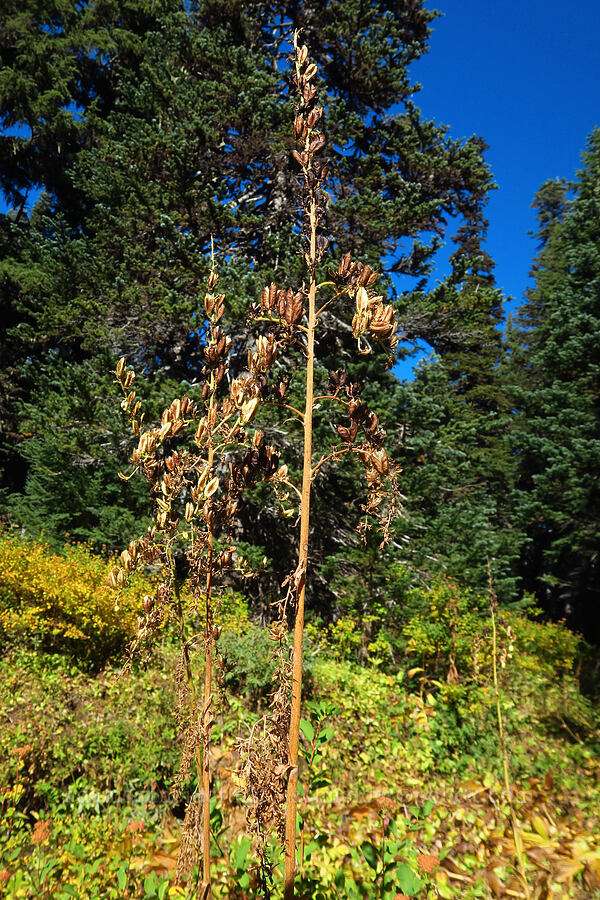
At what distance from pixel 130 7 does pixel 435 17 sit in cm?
733

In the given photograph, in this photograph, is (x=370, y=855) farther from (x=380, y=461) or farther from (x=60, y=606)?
(x=60, y=606)

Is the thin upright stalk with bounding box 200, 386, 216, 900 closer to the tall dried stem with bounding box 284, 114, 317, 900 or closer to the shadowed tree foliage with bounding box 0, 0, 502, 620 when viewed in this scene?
the tall dried stem with bounding box 284, 114, 317, 900

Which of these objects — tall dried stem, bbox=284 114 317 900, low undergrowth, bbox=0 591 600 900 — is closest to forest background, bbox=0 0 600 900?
low undergrowth, bbox=0 591 600 900

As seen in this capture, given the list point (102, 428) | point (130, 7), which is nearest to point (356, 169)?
point (102, 428)

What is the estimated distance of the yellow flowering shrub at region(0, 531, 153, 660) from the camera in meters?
5.58

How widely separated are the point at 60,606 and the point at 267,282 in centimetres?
517

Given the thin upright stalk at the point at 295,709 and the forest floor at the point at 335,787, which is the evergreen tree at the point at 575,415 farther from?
the thin upright stalk at the point at 295,709

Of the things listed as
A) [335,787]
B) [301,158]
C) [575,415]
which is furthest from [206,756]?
[575,415]

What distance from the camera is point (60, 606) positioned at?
228 inches

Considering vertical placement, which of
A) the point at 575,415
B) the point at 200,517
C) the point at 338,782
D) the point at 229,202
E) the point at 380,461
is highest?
the point at 229,202

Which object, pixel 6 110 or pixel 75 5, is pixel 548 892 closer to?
pixel 6 110

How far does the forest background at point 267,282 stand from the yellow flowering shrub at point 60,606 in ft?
0.29

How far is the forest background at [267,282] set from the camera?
6.91m

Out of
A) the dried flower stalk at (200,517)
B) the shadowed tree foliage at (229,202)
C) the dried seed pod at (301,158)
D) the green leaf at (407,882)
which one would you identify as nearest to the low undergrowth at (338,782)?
the green leaf at (407,882)
